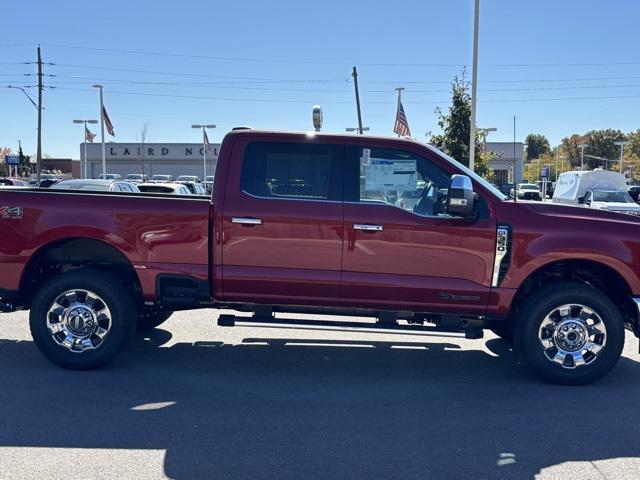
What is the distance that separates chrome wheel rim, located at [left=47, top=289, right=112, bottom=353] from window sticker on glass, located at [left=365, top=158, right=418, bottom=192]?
2.66m

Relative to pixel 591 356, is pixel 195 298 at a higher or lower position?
higher

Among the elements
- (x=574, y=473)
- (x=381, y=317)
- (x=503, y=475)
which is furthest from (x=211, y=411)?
(x=574, y=473)

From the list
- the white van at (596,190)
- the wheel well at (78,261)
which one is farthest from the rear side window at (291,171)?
the white van at (596,190)

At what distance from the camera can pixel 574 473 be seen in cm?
380

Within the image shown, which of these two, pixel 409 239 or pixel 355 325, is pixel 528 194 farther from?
pixel 355 325

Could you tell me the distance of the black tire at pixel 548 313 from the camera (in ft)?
17.5

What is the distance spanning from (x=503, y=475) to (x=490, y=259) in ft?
6.79

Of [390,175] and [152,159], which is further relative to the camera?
[152,159]

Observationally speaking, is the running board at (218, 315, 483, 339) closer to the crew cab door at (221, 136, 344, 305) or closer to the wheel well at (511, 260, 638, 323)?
the crew cab door at (221, 136, 344, 305)

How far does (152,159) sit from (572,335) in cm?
6163

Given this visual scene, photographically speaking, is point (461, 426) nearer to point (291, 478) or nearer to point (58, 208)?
point (291, 478)

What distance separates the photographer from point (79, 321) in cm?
559

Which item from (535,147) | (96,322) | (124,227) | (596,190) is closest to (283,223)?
(124,227)

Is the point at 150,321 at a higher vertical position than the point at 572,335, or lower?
lower
